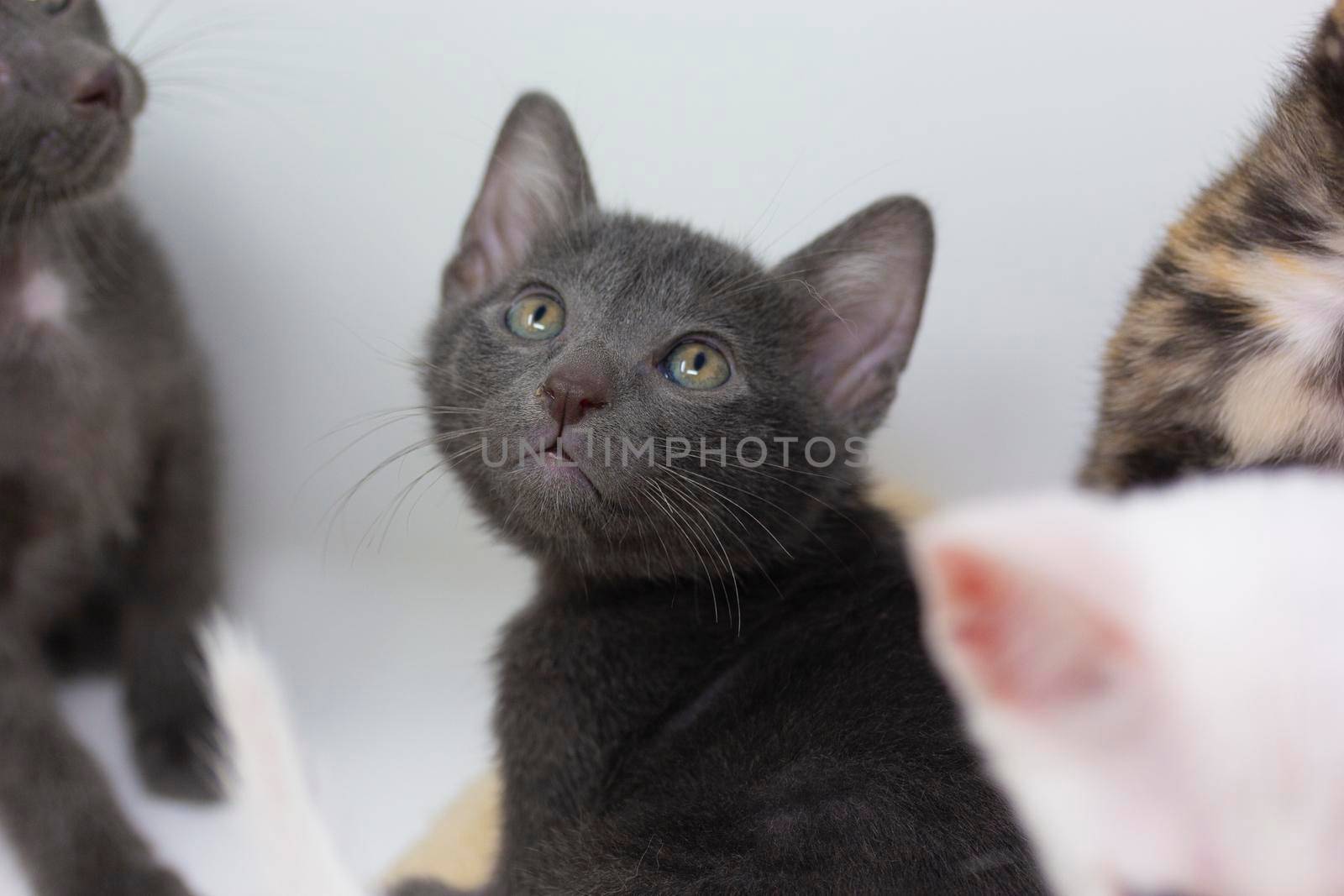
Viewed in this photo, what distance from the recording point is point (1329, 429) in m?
1.04

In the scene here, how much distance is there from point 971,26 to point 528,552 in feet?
2.97

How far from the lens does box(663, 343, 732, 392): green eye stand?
1.06 meters

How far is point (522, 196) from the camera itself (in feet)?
4.12

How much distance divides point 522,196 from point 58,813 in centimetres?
88

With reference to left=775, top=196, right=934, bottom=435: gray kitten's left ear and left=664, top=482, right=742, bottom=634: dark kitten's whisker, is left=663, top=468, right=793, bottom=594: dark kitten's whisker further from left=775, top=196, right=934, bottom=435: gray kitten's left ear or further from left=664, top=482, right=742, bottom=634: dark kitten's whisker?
left=775, top=196, right=934, bottom=435: gray kitten's left ear

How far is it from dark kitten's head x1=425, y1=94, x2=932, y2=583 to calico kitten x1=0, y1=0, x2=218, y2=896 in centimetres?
46

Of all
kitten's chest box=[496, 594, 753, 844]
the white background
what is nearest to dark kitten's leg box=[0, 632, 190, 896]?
the white background

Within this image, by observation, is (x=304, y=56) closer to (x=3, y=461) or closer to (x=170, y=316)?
(x=170, y=316)

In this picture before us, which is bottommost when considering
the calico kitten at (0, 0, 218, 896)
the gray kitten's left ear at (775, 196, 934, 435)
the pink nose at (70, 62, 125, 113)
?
the calico kitten at (0, 0, 218, 896)

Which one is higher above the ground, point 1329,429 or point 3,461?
point 1329,429

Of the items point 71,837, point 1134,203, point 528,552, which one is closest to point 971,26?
point 1134,203

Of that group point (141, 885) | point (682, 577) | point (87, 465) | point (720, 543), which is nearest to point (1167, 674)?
point (720, 543)

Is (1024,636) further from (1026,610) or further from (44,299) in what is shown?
(44,299)

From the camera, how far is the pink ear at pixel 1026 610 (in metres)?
0.52
